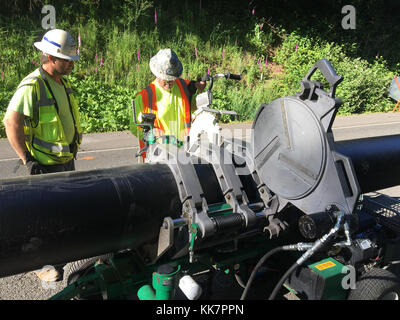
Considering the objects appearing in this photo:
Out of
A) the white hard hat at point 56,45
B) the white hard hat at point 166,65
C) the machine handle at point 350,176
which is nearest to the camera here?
the machine handle at point 350,176

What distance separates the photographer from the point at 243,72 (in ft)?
49.8

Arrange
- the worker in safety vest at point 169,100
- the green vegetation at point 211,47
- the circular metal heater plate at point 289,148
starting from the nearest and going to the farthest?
the circular metal heater plate at point 289,148, the worker in safety vest at point 169,100, the green vegetation at point 211,47

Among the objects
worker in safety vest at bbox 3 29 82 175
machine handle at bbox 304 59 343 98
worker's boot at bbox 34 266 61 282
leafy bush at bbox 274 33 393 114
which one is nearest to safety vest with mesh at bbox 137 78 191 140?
worker in safety vest at bbox 3 29 82 175

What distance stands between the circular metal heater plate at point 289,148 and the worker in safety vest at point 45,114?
206 cm

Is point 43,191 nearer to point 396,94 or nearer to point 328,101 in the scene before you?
point 328,101

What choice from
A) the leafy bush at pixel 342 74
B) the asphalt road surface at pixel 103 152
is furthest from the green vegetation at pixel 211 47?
the asphalt road surface at pixel 103 152

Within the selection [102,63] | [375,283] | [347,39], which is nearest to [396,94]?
[347,39]

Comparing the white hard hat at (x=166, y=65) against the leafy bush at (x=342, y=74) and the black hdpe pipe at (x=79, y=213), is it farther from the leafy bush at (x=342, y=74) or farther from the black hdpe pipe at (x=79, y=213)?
the leafy bush at (x=342, y=74)

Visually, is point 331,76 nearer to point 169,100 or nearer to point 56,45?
point 169,100

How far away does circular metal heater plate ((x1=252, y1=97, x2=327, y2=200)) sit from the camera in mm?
1788

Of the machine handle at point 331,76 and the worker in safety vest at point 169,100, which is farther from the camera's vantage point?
the worker in safety vest at point 169,100

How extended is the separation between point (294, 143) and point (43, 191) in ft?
4.34

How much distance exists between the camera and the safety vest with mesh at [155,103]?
3.66 meters

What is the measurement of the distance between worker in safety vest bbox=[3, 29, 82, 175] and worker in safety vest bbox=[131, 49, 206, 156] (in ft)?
2.41
